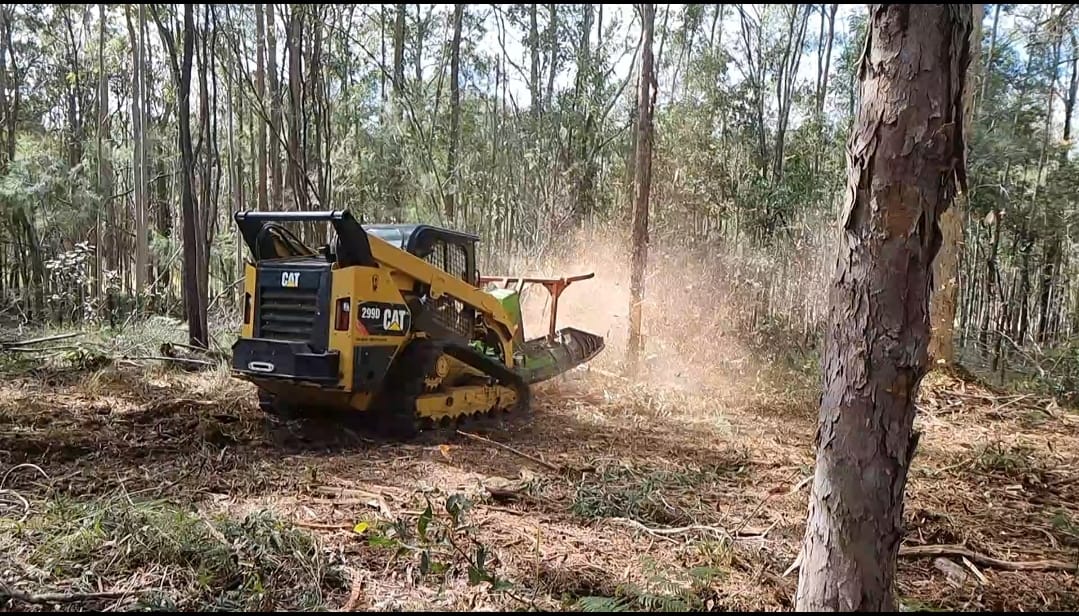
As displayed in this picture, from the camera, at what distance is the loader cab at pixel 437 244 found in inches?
229

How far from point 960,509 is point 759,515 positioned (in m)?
→ 1.25

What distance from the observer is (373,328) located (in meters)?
5.12

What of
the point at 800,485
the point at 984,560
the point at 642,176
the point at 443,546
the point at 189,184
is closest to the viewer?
the point at 443,546

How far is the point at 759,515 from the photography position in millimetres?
3785

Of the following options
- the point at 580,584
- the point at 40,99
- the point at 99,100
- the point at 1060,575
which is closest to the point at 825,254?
the point at 1060,575

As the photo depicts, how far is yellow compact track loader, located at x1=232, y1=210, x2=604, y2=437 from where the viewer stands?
4.96 metres

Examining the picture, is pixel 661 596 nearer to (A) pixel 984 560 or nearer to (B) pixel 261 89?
(A) pixel 984 560

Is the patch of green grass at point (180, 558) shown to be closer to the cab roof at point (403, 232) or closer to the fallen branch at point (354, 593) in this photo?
the fallen branch at point (354, 593)

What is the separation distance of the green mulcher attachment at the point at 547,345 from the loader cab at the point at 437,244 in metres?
0.50

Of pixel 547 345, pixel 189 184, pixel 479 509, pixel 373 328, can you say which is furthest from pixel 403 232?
pixel 189 184

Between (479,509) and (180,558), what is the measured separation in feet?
4.71

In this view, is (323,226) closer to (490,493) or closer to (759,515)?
(490,493)

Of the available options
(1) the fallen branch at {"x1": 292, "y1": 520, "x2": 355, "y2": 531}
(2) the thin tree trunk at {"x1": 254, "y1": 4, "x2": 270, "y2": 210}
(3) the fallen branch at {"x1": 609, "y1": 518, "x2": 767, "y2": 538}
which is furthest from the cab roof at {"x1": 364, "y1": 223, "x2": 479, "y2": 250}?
(2) the thin tree trunk at {"x1": 254, "y1": 4, "x2": 270, "y2": 210}

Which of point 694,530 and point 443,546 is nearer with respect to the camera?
point 443,546
